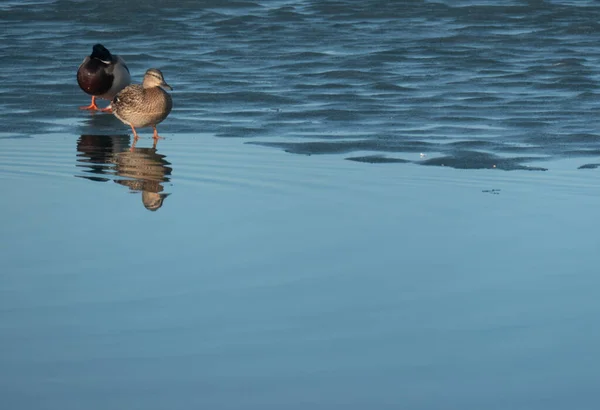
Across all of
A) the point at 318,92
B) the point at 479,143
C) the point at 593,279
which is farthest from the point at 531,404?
the point at 318,92

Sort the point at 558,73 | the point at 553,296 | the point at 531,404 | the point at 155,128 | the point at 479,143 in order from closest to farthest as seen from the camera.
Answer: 1. the point at 531,404
2. the point at 553,296
3. the point at 479,143
4. the point at 155,128
5. the point at 558,73

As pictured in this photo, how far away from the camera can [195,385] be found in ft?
17.2

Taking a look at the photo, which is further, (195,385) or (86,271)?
(86,271)

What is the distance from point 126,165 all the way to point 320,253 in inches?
161

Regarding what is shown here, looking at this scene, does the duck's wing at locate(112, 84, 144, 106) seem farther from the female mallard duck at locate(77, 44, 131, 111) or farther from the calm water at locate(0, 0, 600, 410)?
the female mallard duck at locate(77, 44, 131, 111)

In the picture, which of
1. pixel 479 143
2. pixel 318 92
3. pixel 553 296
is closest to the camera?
pixel 553 296

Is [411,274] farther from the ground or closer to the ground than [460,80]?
farther from the ground

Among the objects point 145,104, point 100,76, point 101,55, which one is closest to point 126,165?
point 145,104

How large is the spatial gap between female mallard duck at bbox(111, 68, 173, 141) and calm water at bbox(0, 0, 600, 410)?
290 mm

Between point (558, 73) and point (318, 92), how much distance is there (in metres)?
3.95

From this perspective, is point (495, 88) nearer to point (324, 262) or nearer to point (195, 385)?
point (324, 262)

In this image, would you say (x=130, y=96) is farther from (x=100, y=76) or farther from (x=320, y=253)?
(x=320, y=253)

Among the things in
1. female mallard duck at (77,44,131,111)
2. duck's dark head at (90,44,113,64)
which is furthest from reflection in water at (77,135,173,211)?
duck's dark head at (90,44,113,64)

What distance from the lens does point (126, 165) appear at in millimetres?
11227
